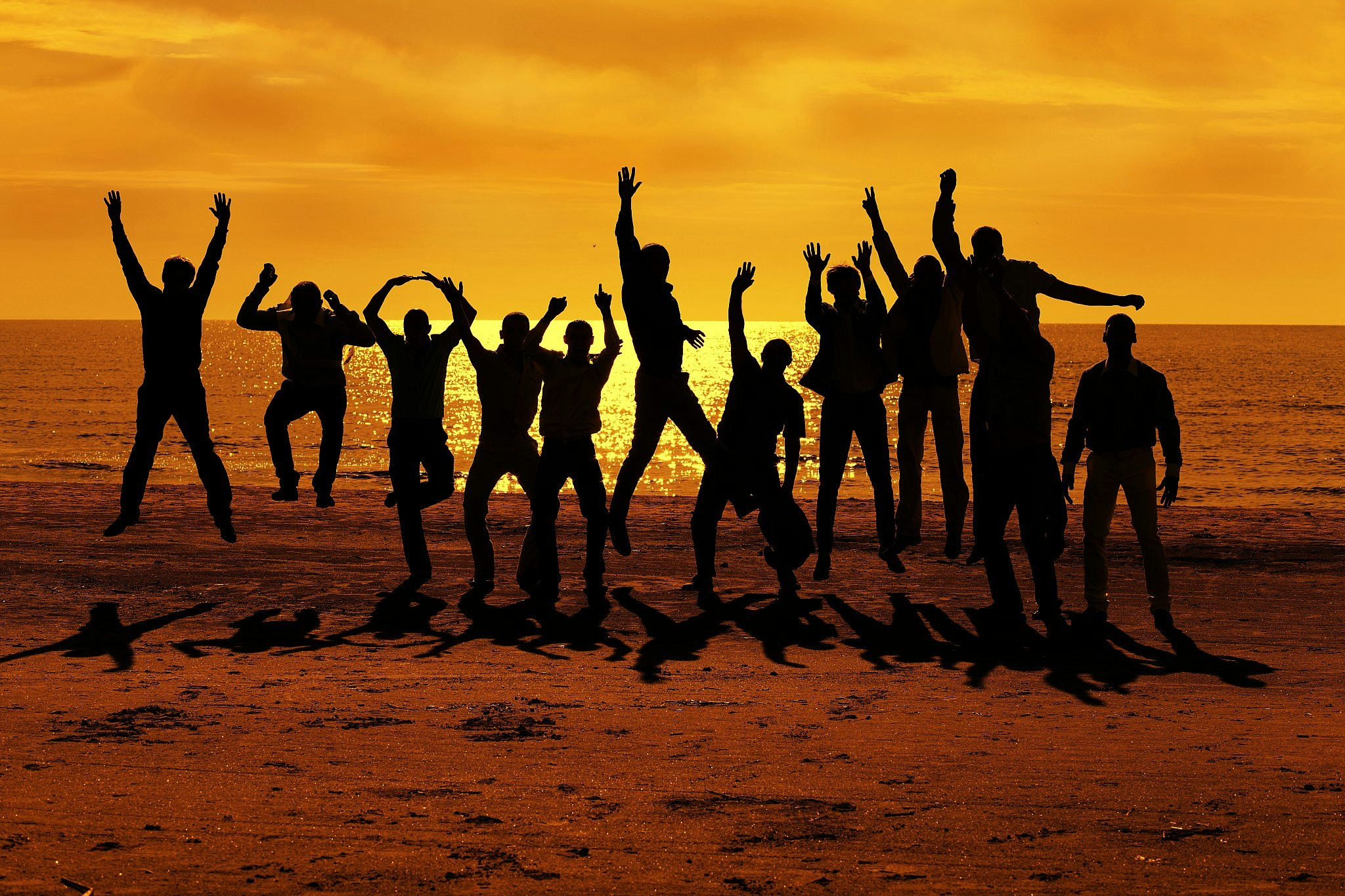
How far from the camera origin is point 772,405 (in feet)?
30.8

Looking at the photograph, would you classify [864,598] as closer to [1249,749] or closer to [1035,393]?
[1035,393]

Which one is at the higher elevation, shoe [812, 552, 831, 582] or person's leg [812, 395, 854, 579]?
person's leg [812, 395, 854, 579]

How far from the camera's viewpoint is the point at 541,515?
980cm

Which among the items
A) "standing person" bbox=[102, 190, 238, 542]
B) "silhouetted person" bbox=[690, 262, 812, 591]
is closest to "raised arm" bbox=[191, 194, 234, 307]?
"standing person" bbox=[102, 190, 238, 542]

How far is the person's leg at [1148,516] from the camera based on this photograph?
28.7 feet

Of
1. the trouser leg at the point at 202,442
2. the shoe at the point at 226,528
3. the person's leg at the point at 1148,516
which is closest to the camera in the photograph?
the person's leg at the point at 1148,516

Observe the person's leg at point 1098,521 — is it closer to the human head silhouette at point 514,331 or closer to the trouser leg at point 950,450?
the trouser leg at point 950,450

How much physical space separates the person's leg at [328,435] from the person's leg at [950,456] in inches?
183

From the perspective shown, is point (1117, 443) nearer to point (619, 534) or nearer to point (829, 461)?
point (829, 461)

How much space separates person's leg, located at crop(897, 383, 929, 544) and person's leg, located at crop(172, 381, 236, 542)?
16.5 feet

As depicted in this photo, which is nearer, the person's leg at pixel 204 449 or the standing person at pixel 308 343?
the person's leg at pixel 204 449

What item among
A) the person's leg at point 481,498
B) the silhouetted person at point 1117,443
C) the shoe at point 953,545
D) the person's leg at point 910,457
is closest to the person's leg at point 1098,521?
the silhouetted person at point 1117,443

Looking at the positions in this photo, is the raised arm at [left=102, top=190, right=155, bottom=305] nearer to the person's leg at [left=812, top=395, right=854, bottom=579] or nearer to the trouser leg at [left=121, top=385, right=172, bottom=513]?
the trouser leg at [left=121, top=385, right=172, bottom=513]

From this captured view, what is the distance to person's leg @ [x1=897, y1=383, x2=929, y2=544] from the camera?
33.0ft
